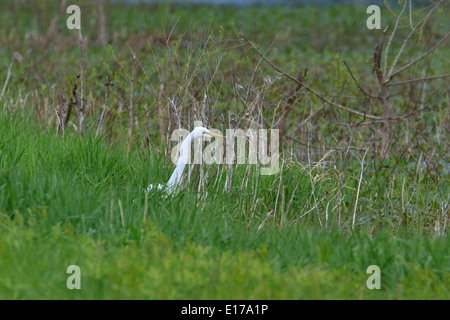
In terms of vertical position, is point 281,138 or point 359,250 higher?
point 281,138

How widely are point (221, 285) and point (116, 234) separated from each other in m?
0.84

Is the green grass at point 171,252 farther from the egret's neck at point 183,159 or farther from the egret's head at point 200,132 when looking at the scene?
the egret's head at point 200,132

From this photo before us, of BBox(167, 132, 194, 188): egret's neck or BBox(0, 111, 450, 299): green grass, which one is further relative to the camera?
BBox(167, 132, 194, 188): egret's neck

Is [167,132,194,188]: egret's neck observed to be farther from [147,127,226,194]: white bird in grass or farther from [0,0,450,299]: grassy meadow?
[0,0,450,299]: grassy meadow

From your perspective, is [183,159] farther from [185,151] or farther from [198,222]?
[198,222]

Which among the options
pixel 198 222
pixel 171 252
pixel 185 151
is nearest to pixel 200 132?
pixel 185 151

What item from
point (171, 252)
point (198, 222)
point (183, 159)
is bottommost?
point (171, 252)

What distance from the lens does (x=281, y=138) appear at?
6875 millimetres

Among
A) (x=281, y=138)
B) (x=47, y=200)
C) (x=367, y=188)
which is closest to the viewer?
(x=47, y=200)

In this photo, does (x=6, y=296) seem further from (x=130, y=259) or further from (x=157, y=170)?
(x=157, y=170)

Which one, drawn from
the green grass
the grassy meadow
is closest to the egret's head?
→ the grassy meadow

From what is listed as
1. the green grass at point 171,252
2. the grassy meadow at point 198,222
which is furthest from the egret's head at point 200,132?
the green grass at point 171,252
